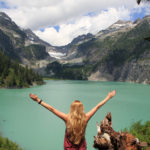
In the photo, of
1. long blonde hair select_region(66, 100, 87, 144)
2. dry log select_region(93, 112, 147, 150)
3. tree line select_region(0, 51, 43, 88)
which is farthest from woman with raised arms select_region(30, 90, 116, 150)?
tree line select_region(0, 51, 43, 88)

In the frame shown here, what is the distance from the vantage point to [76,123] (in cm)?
466

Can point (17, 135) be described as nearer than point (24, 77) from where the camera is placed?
Yes

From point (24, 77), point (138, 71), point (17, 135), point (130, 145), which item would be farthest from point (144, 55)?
point (130, 145)

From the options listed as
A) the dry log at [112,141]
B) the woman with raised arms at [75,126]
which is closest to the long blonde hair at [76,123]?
the woman with raised arms at [75,126]

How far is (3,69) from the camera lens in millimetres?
104625

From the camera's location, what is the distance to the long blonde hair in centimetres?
465

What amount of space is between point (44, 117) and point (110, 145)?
30.8 metres

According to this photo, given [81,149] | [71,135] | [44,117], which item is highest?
[71,135]

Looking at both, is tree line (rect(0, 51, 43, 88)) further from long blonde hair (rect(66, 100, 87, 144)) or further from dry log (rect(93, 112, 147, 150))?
long blonde hair (rect(66, 100, 87, 144))

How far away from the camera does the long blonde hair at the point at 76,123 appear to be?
183 inches

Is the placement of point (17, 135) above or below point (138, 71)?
below

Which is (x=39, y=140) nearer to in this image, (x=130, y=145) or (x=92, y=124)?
(x=92, y=124)

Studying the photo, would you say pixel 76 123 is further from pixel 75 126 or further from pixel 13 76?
pixel 13 76

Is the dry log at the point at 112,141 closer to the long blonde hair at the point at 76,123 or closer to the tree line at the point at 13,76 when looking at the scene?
the long blonde hair at the point at 76,123
